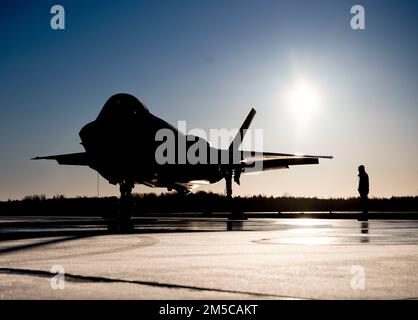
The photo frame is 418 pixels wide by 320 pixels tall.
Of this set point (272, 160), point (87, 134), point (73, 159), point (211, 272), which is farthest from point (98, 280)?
point (272, 160)

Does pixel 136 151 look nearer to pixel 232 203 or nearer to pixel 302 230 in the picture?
pixel 302 230

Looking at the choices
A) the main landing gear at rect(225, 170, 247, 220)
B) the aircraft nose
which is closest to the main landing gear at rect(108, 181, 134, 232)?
the aircraft nose

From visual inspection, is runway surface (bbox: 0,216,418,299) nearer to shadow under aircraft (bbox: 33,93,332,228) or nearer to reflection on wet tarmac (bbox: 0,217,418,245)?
reflection on wet tarmac (bbox: 0,217,418,245)

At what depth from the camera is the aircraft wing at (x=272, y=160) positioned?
30819mm

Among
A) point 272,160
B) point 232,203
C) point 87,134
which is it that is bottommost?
point 232,203

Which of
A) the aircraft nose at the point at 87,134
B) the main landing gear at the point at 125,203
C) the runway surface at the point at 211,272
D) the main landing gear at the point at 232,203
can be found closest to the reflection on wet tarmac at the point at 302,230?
the main landing gear at the point at 125,203

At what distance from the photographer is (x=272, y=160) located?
3281 centimetres

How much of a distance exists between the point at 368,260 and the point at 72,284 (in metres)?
3.93

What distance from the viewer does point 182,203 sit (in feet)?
269

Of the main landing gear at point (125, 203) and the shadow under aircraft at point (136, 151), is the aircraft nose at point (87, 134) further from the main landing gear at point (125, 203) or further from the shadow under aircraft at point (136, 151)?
the main landing gear at point (125, 203)

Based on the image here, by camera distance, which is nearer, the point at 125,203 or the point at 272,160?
the point at 125,203
